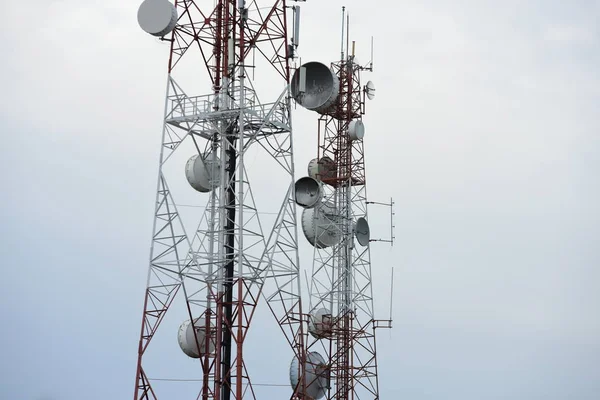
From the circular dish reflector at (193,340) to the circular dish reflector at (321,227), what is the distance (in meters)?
11.9

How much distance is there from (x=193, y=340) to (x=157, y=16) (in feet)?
50.1

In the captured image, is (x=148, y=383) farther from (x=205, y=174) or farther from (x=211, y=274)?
(x=205, y=174)

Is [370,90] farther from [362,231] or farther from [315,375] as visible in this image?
[315,375]

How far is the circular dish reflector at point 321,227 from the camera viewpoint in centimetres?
5259

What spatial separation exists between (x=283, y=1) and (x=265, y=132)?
6.58m

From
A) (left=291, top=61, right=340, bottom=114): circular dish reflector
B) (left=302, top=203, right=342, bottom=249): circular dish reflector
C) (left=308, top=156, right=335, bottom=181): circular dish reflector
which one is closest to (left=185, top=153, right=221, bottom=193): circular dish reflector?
(left=291, top=61, right=340, bottom=114): circular dish reflector

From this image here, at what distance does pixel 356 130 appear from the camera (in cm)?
5384

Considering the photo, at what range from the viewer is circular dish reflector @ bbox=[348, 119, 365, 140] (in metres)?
53.8

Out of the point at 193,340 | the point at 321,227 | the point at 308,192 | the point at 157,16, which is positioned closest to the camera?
the point at 157,16

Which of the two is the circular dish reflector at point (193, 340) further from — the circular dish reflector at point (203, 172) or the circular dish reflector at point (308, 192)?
the circular dish reflector at point (308, 192)

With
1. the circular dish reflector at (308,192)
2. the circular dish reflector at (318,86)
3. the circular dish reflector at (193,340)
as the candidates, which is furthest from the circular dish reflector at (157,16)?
the circular dish reflector at (308,192)

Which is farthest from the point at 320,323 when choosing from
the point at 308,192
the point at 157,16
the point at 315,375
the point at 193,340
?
the point at 157,16

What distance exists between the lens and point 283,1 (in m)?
42.8

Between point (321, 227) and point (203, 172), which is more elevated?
point (321, 227)
